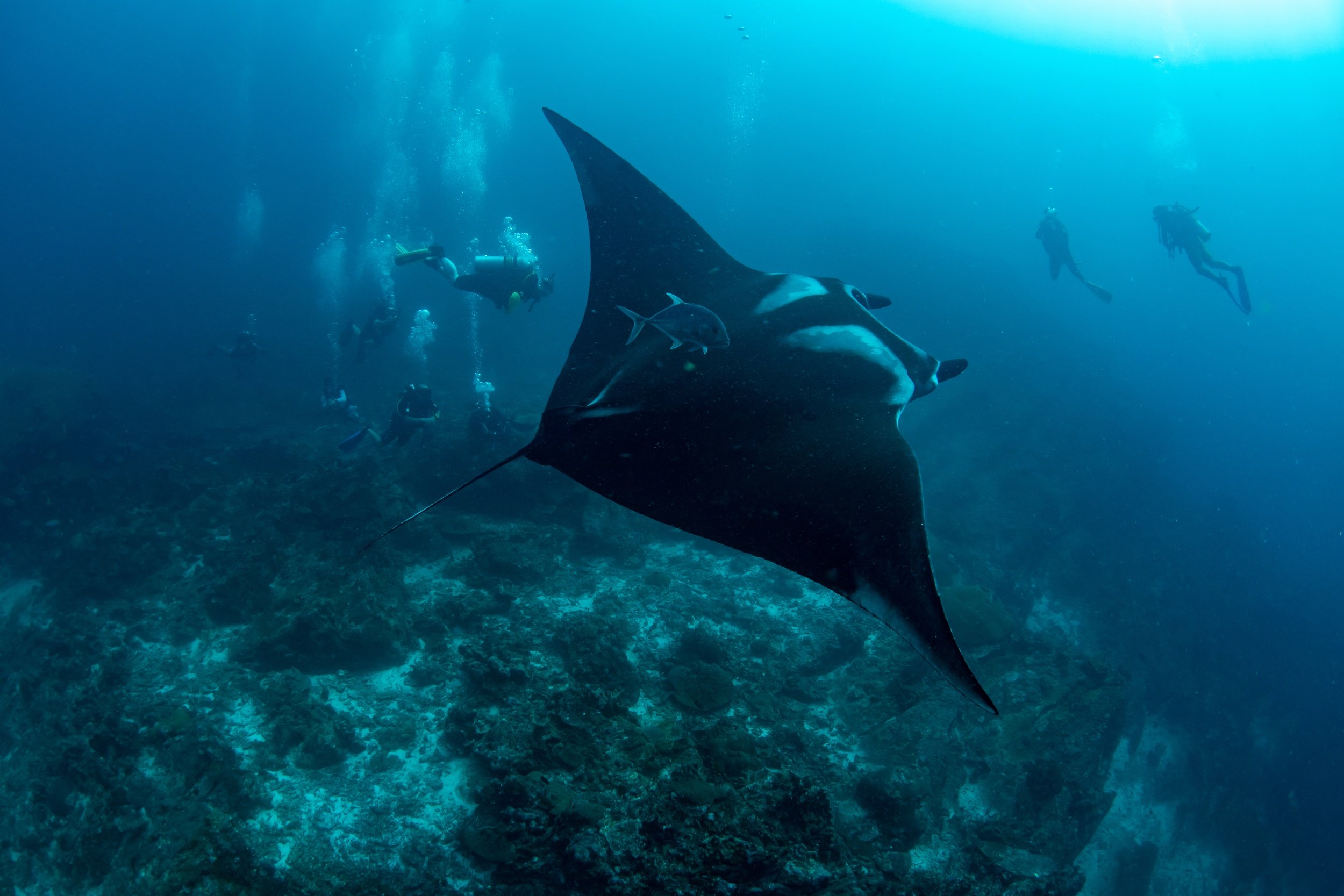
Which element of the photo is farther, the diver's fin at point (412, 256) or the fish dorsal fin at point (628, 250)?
the diver's fin at point (412, 256)

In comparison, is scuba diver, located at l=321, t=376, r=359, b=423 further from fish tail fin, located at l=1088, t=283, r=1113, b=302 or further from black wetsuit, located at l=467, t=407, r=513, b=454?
fish tail fin, located at l=1088, t=283, r=1113, b=302

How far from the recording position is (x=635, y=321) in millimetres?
3279

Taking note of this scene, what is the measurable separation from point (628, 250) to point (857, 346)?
1784mm

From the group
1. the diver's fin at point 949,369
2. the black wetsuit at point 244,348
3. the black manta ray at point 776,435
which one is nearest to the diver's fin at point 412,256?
the black wetsuit at point 244,348

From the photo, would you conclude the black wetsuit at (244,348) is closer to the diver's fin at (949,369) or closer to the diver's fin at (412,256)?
the diver's fin at (412,256)

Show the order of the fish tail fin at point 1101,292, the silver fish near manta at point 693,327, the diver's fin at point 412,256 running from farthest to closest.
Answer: the fish tail fin at point 1101,292 < the diver's fin at point 412,256 < the silver fish near manta at point 693,327

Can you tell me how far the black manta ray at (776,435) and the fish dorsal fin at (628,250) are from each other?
0.03m

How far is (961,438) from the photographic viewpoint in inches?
735

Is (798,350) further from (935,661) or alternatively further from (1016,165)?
(1016,165)

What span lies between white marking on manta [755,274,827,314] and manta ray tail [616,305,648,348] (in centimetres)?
65

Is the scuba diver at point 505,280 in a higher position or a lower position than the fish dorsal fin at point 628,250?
lower

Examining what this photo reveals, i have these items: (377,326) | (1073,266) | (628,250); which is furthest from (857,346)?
(1073,266)

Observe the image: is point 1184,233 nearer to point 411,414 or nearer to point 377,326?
point 411,414

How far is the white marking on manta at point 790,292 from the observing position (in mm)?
3285
